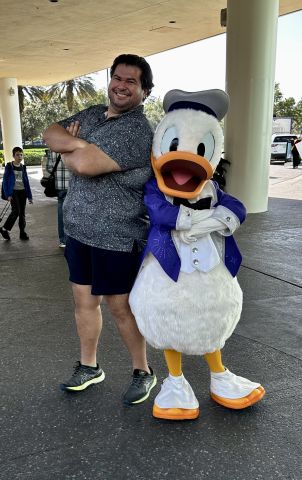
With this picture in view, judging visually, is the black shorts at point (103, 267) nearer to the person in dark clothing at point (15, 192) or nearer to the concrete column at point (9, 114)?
the person in dark clothing at point (15, 192)

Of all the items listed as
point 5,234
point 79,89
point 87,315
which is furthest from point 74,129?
point 79,89

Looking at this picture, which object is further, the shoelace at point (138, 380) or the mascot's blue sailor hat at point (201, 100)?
the shoelace at point (138, 380)

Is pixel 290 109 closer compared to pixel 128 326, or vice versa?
pixel 128 326

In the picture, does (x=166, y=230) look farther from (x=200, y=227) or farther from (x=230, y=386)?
(x=230, y=386)

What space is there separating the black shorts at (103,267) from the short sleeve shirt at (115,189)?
5 cm

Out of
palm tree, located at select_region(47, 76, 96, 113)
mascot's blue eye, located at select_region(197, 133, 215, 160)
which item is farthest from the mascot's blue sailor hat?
palm tree, located at select_region(47, 76, 96, 113)

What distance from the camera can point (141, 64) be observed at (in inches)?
98.5

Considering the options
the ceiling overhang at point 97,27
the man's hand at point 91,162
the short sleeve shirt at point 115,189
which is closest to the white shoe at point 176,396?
the short sleeve shirt at point 115,189

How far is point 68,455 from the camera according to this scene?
2273 millimetres

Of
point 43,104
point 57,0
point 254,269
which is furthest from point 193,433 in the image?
point 43,104

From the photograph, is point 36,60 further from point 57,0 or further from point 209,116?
point 209,116

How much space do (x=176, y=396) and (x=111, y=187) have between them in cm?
120

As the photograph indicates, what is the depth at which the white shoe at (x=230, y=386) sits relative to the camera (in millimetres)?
2639

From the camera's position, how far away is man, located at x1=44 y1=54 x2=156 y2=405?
238 cm
